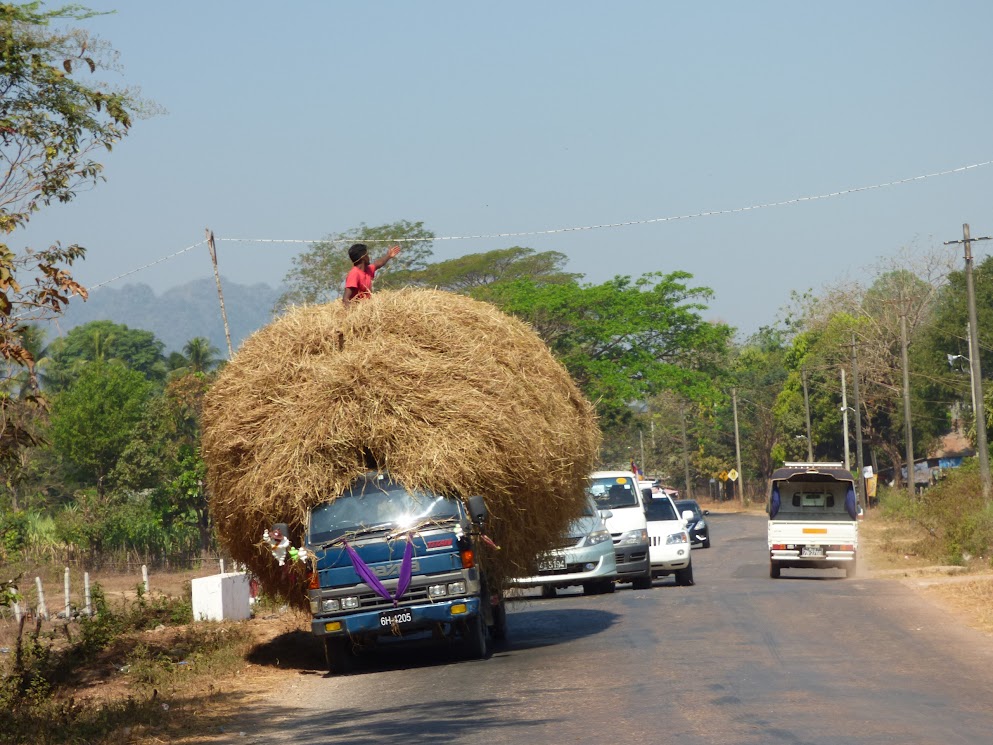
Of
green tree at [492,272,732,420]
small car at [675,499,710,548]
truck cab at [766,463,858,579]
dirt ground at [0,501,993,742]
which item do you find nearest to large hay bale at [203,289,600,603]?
dirt ground at [0,501,993,742]

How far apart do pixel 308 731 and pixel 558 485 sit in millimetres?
5314

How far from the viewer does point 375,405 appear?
44.3ft

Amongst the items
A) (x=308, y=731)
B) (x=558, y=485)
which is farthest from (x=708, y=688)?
(x=558, y=485)

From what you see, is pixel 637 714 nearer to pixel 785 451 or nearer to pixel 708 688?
pixel 708 688

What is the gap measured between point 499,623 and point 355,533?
314 cm

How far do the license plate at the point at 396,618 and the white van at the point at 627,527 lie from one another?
31.1 ft

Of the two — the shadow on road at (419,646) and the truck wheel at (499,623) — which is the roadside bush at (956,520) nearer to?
the shadow on road at (419,646)

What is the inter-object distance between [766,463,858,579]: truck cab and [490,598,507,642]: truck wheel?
522 inches

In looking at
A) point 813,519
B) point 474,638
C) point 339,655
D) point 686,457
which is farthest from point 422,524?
point 686,457

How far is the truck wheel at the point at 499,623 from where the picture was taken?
51.4ft

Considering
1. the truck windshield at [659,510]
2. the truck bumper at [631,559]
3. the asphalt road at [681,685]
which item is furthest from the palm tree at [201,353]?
the asphalt road at [681,685]

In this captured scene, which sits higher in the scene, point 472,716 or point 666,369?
point 666,369

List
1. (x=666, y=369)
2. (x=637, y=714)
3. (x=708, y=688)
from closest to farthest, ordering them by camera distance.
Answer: (x=637, y=714) → (x=708, y=688) → (x=666, y=369)

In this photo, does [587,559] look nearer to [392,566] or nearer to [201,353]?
[392,566]
